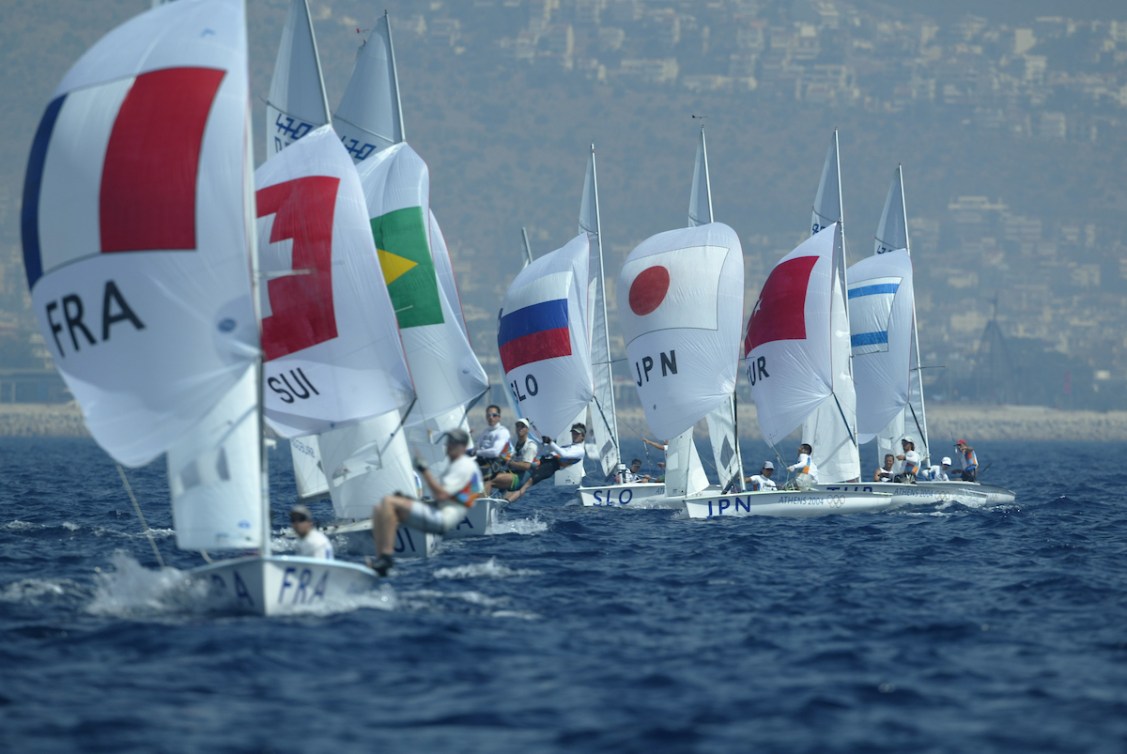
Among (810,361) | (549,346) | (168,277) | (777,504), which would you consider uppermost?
(549,346)

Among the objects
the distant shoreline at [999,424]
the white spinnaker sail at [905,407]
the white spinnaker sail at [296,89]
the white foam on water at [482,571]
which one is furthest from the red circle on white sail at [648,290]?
the distant shoreline at [999,424]

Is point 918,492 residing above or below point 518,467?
below

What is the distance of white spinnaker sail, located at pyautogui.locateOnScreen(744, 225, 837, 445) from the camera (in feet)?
120

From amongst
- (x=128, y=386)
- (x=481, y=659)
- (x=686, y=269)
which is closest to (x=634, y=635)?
(x=481, y=659)

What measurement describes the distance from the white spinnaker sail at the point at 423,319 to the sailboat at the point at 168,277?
8.65 metres

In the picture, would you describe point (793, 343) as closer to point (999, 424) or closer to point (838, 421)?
point (838, 421)

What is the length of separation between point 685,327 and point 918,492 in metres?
6.72

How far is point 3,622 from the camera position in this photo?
17359 mm

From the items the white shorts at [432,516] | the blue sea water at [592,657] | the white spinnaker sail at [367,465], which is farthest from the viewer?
the white spinnaker sail at [367,465]

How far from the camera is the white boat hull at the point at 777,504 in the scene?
110 feet

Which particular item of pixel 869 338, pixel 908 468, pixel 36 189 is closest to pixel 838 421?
pixel 908 468

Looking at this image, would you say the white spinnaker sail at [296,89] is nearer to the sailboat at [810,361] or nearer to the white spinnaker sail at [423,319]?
the white spinnaker sail at [423,319]

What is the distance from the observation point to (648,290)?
117ft

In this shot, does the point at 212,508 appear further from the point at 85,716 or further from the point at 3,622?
the point at 85,716
